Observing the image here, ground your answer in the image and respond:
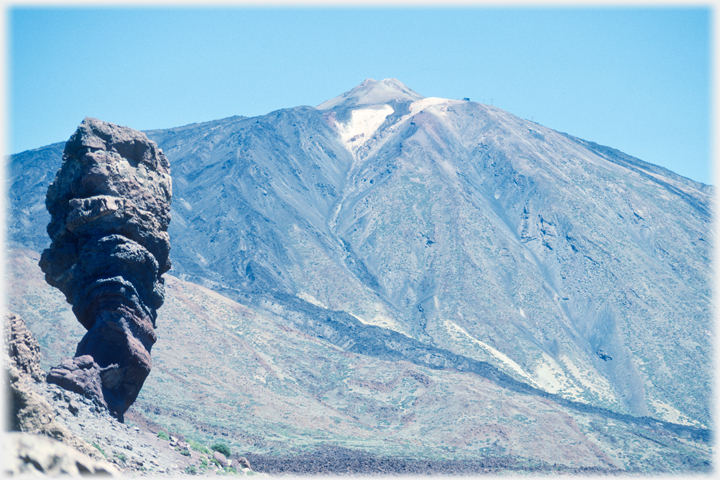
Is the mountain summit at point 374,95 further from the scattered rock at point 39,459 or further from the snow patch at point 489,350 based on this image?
the scattered rock at point 39,459

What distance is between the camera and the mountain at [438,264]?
189 feet

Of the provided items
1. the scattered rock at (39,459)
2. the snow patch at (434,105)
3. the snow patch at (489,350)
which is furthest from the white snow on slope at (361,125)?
the scattered rock at (39,459)

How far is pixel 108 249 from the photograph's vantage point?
62.0 feet

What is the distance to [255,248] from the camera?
89500mm

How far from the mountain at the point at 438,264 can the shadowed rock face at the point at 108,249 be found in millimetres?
21335

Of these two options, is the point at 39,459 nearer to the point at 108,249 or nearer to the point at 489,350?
the point at 108,249

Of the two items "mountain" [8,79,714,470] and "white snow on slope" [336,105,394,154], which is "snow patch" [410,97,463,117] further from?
"white snow on slope" [336,105,394,154]

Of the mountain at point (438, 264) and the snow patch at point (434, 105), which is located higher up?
the snow patch at point (434, 105)

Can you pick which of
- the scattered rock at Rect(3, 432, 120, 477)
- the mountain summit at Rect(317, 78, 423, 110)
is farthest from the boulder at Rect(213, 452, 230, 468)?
the mountain summit at Rect(317, 78, 423, 110)

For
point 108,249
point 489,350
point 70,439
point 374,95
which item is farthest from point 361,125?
point 70,439

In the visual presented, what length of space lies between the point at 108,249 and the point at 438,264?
7608cm

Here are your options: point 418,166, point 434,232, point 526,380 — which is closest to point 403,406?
point 526,380

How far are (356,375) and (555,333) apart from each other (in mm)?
32448

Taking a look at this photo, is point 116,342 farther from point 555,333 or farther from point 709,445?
point 555,333
